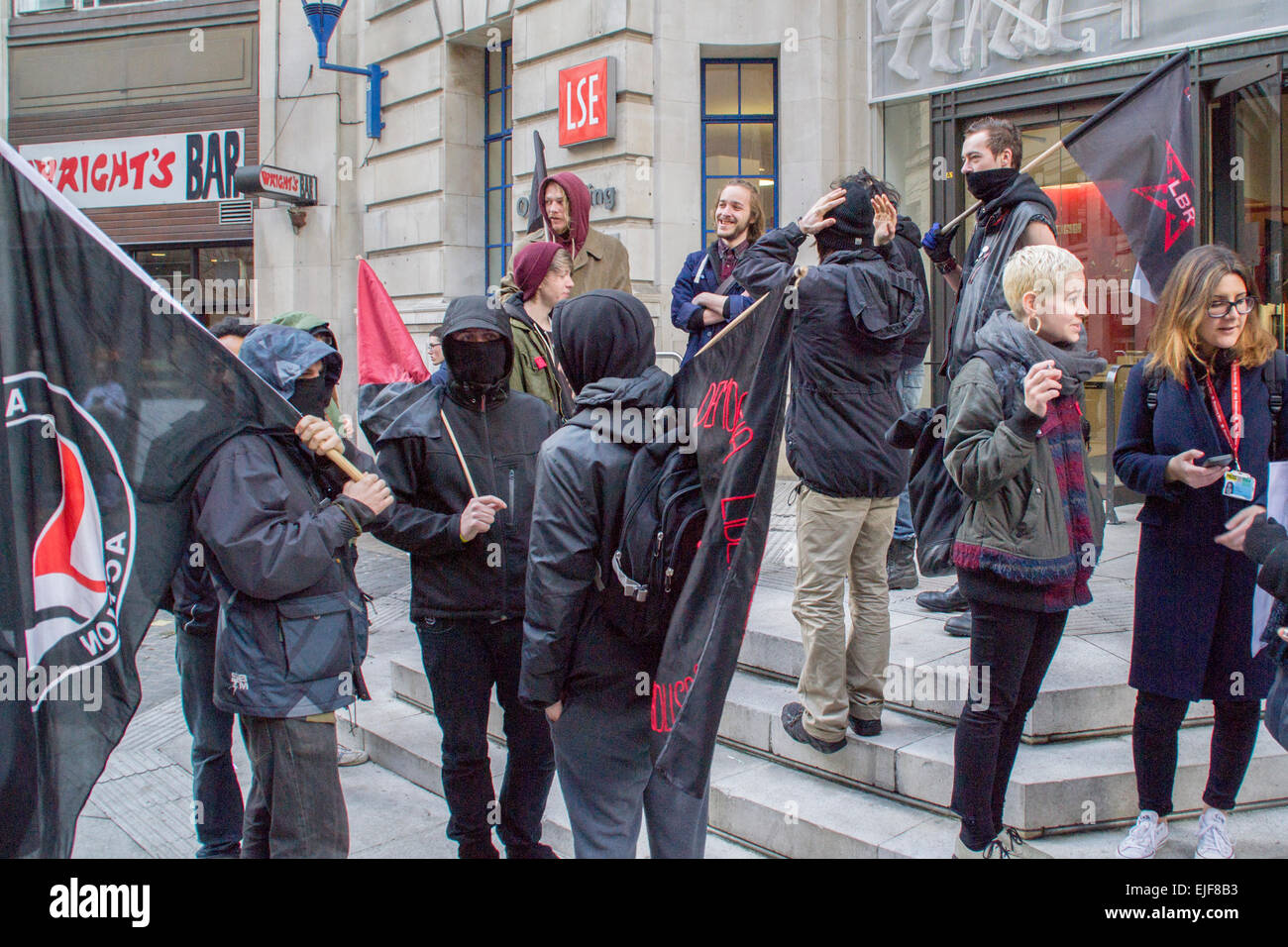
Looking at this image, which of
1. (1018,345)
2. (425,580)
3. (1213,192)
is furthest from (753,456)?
(1213,192)

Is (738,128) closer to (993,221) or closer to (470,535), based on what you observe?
(993,221)

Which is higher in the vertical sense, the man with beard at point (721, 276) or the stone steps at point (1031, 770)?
the man with beard at point (721, 276)

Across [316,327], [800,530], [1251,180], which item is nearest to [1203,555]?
[800,530]

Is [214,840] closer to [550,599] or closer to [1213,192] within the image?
[550,599]

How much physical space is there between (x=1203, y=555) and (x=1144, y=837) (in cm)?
97

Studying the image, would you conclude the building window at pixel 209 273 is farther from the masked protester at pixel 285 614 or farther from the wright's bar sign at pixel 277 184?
the masked protester at pixel 285 614

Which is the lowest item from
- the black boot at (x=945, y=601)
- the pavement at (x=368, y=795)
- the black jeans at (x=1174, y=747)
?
the pavement at (x=368, y=795)

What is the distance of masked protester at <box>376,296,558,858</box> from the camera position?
12.1ft

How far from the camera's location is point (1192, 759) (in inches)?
160

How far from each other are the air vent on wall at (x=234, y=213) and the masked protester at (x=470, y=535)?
13.4 meters

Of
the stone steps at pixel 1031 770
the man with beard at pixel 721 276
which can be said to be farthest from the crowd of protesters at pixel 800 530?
the man with beard at pixel 721 276

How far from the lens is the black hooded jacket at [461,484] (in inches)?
145

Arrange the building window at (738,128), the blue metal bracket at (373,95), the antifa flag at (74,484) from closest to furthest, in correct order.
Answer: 1. the antifa flag at (74,484)
2. the building window at (738,128)
3. the blue metal bracket at (373,95)

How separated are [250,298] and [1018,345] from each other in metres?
14.7
